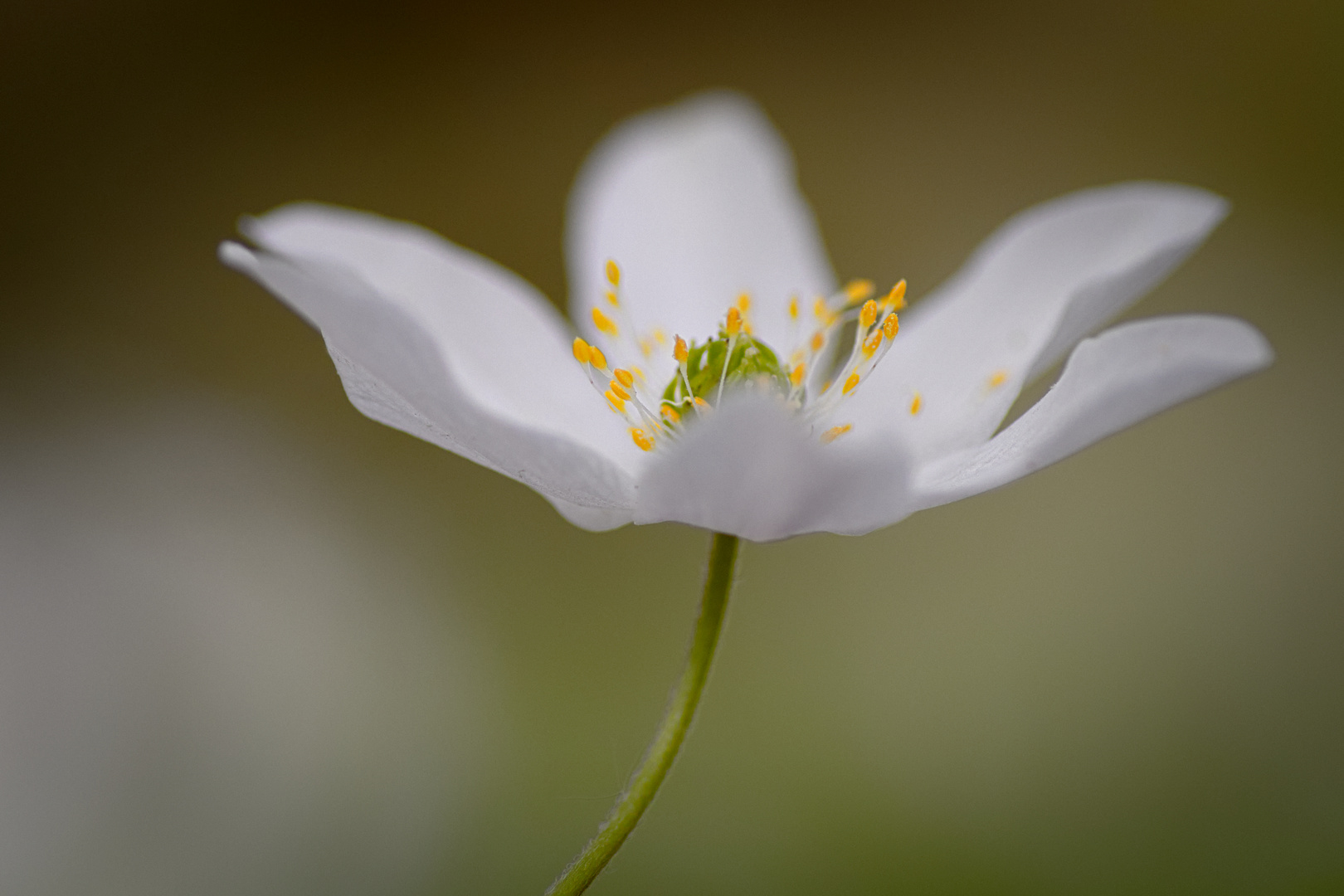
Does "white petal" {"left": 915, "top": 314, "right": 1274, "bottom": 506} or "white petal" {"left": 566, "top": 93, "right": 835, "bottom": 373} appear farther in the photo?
"white petal" {"left": 566, "top": 93, "right": 835, "bottom": 373}

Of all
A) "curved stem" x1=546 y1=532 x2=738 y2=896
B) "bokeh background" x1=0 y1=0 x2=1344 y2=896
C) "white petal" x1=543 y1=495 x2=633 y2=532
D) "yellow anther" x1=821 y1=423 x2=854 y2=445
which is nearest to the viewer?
"curved stem" x1=546 y1=532 x2=738 y2=896

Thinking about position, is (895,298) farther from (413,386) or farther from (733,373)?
(413,386)

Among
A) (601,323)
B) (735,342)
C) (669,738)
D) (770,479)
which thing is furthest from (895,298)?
(669,738)

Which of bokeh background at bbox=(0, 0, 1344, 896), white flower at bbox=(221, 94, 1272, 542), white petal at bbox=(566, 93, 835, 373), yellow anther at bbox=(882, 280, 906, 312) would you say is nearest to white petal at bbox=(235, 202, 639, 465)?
white flower at bbox=(221, 94, 1272, 542)

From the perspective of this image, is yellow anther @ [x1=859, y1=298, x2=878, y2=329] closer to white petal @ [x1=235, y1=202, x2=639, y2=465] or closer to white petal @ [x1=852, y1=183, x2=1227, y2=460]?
white petal @ [x1=852, y1=183, x2=1227, y2=460]

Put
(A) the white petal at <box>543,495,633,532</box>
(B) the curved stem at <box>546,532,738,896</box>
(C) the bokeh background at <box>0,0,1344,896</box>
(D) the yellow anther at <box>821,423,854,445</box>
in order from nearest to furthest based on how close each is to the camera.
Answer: (B) the curved stem at <box>546,532,738,896</box>
(A) the white petal at <box>543,495,633,532</box>
(D) the yellow anther at <box>821,423,854,445</box>
(C) the bokeh background at <box>0,0,1344,896</box>

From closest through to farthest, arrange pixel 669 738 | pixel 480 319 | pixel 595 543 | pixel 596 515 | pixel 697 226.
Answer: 1. pixel 669 738
2. pixel 596 515
3. pixel 480 319
4. pixel 697 226
5. pixel 595 543

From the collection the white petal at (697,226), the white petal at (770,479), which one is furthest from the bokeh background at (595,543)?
the white petal at (770,479)
